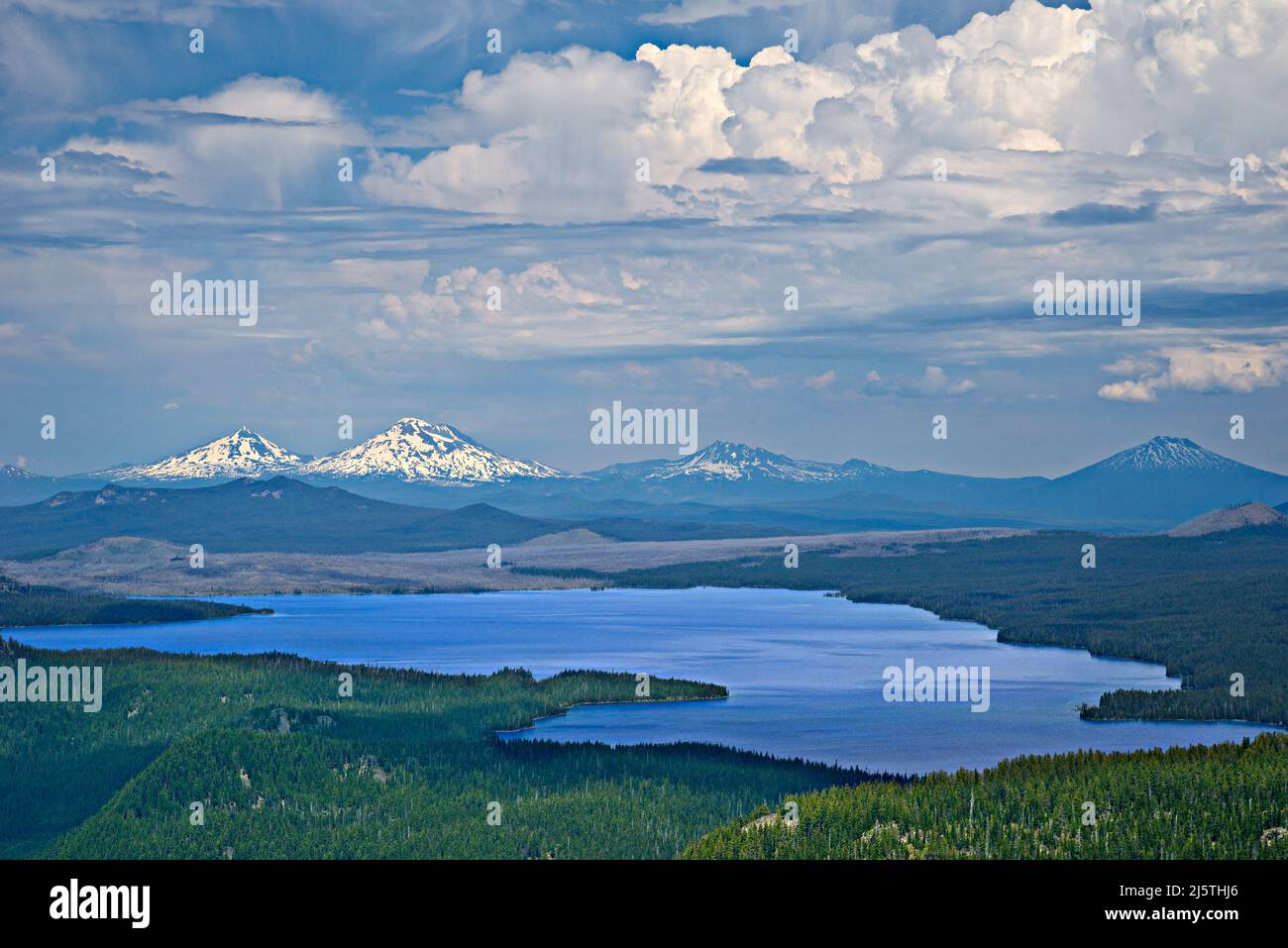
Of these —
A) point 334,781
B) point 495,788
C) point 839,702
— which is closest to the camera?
point 334,781

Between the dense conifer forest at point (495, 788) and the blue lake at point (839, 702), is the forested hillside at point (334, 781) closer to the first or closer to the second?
the dense conifer forest at point (495, 788)

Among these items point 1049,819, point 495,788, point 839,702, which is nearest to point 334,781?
point 495,788

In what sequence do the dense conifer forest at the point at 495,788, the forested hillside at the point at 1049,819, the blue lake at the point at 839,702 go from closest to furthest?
1. the forested hillside at the point at 1049,819
2. the dense conifer forest at the point at 495,788
3. the blue lake at the point at 839,702

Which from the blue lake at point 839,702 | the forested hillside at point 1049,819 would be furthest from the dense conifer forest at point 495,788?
the blue lake at point 839,702

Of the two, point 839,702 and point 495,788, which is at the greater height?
point 839,702

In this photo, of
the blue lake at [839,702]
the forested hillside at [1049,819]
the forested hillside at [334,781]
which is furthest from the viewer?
the blue lake at [839,702]

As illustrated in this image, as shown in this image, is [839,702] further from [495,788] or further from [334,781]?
[334,781]

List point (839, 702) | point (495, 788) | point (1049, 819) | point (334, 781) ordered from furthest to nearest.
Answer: point (839, 702) → point (495, 788) → point (334, 781) → point (1049, 819)
